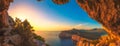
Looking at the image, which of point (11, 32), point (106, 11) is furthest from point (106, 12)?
point (11, 32)

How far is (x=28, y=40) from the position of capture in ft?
125

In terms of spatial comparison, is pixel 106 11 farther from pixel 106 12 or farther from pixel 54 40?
pixel 54 40

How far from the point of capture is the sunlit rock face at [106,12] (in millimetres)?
25359

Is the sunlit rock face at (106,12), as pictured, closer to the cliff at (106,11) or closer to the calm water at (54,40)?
the cliff at (106,11)

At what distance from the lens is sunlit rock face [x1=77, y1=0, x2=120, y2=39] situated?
2536 cm

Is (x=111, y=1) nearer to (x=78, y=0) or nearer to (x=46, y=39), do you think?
(x=78, y=0)

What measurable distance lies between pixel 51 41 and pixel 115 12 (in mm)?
27791

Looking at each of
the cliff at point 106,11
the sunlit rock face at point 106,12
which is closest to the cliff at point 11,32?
→ the cliff at point 106,11

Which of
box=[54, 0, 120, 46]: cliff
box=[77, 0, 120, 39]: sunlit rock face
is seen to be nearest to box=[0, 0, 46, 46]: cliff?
box=[54, 0, 120, 46]: cliff

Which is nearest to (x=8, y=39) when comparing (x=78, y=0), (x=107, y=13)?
(x=78, y=0)

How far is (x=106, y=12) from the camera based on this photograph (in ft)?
85.6

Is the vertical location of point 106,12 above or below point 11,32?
above

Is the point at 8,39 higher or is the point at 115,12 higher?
the point at 115,12

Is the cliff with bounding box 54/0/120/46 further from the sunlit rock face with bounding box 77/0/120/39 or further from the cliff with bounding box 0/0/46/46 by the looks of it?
the cliff with bounding box 0/0/46/46
